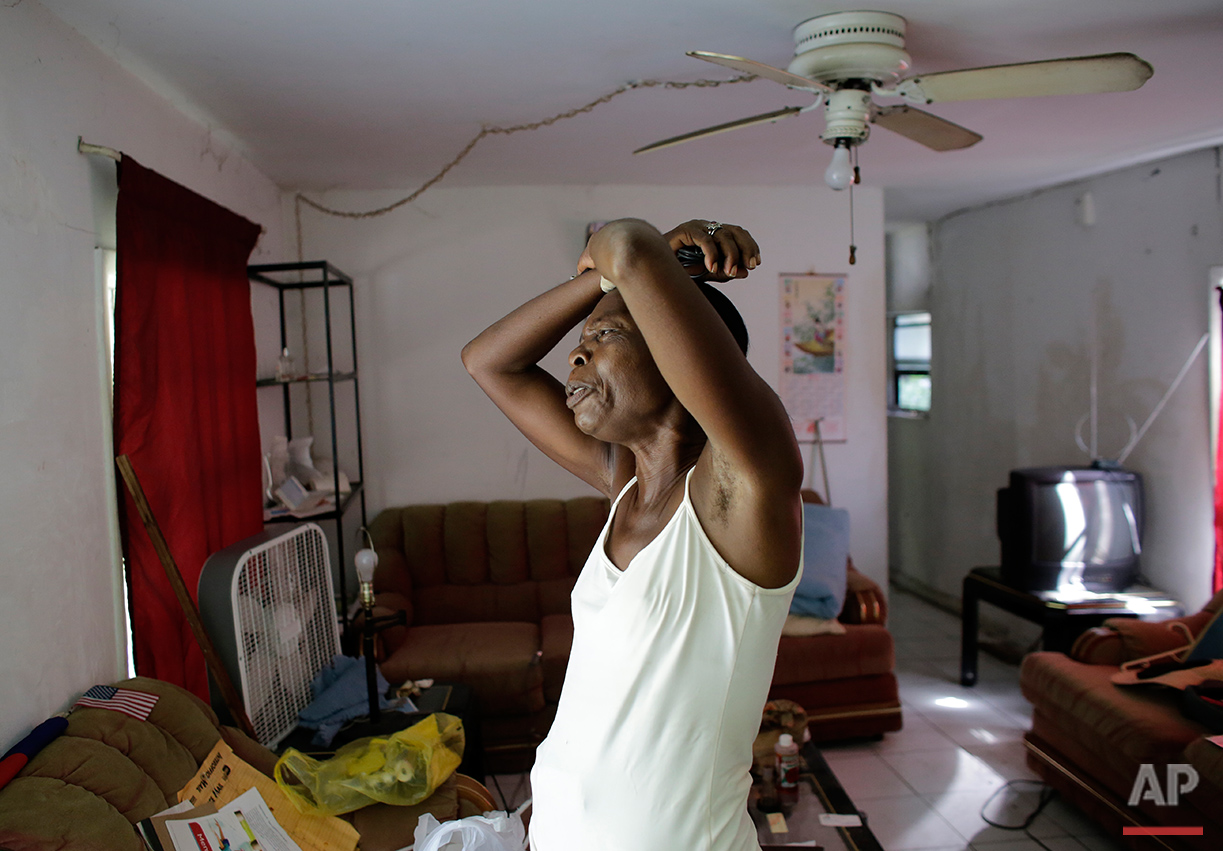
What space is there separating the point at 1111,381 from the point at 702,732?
4.15 metres

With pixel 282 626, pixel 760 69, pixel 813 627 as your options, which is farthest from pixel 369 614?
pixel 813 627

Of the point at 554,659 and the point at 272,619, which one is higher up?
the point at 272,619

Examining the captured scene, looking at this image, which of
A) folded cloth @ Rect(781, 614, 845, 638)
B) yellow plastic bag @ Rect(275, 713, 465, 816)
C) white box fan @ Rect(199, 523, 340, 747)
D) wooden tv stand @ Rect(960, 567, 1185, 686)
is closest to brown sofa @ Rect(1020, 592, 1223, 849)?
wooden tv stand @ Rect(960, 567, 1185, 686)

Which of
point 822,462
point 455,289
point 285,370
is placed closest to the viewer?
point 285,370

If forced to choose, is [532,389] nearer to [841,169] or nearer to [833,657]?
[841,169]

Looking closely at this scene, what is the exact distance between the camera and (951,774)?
10.4 ft

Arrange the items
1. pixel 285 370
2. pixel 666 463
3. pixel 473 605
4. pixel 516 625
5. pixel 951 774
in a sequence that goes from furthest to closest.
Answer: pixel 473 605, pixel 516 625, pixel 285 370, pixel 951 774, pixel 666 463

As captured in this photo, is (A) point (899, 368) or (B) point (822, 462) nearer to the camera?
(B) point (822, 462)

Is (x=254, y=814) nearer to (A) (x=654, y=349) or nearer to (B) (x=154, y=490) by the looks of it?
(B) (x=154, y=490)

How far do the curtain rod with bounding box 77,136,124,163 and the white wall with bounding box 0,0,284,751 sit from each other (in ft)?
0.07

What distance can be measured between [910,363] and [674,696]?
5.54m

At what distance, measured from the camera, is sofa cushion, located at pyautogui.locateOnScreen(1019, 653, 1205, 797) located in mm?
2475

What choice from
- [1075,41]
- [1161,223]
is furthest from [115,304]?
[1161,223]

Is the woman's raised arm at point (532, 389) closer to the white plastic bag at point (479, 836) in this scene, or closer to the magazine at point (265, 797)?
the white plastic bag at point (479, 836)
